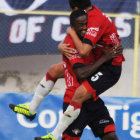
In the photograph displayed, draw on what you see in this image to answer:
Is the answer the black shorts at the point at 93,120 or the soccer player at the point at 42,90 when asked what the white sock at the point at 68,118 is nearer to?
the black shorts at the point at 93,120

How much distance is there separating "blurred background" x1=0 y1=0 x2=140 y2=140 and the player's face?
8.18ft

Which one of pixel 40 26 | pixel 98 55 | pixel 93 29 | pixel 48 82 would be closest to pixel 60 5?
pixel 40 26

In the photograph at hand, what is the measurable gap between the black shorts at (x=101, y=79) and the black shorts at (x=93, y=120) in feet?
0.72

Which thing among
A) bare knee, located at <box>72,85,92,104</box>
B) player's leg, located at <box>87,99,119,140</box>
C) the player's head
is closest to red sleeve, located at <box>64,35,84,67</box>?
the player's head

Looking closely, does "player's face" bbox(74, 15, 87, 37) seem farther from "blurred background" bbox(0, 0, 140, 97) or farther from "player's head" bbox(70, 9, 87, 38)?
"blurred background" bbox(0, 0, 140, 97)

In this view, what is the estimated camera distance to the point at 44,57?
786 centimetres

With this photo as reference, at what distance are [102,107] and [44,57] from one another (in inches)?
111

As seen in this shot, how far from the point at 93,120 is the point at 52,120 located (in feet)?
6.63

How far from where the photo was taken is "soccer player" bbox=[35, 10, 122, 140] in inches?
189

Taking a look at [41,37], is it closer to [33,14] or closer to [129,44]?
[33,14]

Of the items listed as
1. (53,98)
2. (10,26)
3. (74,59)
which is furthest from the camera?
(10,26)

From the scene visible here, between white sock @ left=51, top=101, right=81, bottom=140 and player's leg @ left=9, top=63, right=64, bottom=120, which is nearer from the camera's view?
white sock @ left=51, top=101, right=81, bottom=140

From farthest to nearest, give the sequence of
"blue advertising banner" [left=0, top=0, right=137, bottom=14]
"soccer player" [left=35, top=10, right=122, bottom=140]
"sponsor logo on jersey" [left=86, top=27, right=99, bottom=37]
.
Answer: "blue advertising banner" [left=0, top=0, right=137, bottom=14] → "soccer player" [left=35, top=10, right=122, bottom=140] → "sponsor logo on jersey" [left=86, top=27, right=99, bottom=37]

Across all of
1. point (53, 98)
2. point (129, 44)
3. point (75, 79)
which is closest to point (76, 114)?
point (75, 79)
